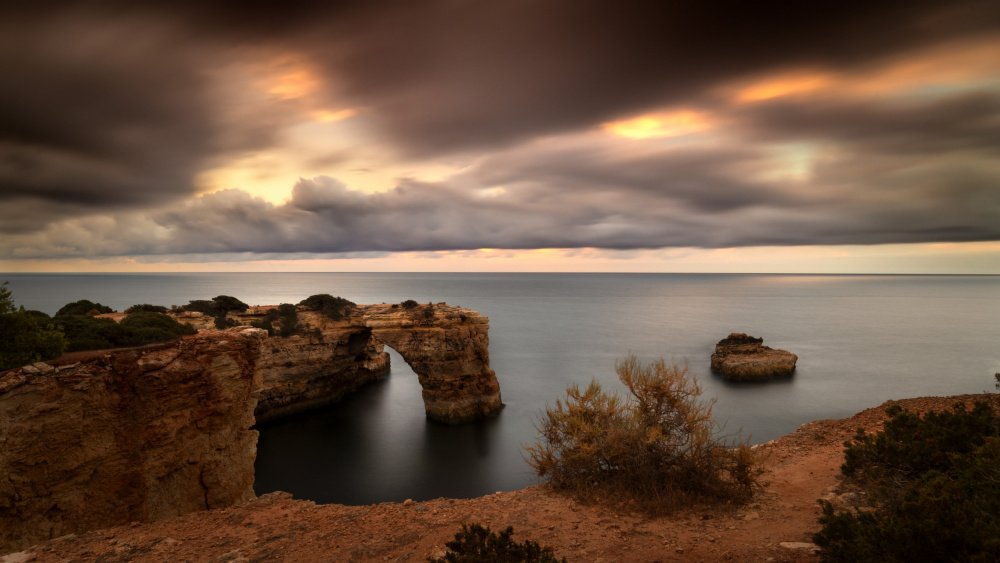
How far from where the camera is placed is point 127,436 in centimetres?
973

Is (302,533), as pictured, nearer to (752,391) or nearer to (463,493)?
(463,493)

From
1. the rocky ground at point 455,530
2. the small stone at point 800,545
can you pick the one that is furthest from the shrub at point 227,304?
the small stone at point 800,545

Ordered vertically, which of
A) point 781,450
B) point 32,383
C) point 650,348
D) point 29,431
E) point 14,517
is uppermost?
point 32,383

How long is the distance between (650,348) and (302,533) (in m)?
54.3

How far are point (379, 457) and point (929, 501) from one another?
23.9 m

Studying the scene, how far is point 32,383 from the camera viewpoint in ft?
27.7

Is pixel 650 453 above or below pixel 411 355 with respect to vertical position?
above

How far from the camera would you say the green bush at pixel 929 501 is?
457 cm

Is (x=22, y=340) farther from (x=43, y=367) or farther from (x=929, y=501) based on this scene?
(x=929, y=501)

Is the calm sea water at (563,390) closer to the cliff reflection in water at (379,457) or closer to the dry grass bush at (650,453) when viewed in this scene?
the cliff reflection in water at (379,457)

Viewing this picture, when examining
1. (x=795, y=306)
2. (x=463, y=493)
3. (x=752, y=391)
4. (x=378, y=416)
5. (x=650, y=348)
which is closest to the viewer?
(x=463, y=493)

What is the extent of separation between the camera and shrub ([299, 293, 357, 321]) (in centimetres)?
2892

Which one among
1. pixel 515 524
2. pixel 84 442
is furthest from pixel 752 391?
pixel 84 442

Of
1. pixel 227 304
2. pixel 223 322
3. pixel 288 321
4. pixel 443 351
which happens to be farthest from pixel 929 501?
pixel 227 304
